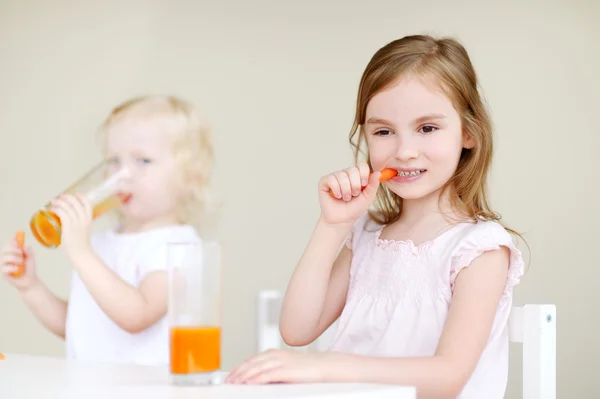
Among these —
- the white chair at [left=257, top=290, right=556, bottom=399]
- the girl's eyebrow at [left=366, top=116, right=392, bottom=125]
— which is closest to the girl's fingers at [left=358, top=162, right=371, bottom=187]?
the girl's eyebrow at [left=366, top=116, right=392, bottom=125]

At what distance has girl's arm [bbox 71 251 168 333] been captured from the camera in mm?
1483

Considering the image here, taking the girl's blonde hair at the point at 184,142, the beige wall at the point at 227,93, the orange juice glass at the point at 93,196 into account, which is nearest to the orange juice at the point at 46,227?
the orange juice glass at the point at 93,196

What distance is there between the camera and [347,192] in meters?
1.09

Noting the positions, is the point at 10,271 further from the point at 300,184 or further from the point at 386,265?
the point at 300,184

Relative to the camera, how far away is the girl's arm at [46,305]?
1618mm

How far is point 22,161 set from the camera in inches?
100

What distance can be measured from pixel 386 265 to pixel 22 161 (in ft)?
5.38

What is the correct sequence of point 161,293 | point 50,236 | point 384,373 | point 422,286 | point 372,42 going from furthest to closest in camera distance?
point 372,42 → point 161,293 → point 50,236 → point 422,286 → point 384,373

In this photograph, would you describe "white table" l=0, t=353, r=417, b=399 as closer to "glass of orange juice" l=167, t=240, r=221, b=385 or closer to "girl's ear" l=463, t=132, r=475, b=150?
"glass of orange juice" l=167, t=240, r=221, b=385

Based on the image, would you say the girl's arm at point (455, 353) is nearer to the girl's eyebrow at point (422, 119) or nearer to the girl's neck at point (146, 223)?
the girl's eyebrow at point (422, 119)

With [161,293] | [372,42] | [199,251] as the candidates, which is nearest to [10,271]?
[161,293]

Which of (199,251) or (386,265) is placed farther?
(386,265)

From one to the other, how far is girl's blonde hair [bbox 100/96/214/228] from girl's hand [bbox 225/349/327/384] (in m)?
1.01

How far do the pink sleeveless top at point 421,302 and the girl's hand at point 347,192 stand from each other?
131mm
